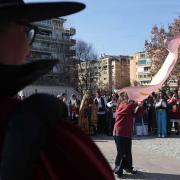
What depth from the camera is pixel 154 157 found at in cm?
1259

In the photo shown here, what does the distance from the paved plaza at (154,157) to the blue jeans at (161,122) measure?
112 cm

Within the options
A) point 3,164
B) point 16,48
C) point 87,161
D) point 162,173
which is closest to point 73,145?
point 87,161

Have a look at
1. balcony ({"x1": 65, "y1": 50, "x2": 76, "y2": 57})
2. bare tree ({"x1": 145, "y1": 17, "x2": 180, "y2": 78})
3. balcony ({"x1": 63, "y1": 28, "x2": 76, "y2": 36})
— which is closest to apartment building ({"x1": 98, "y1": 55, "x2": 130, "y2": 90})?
balcony ({"x1": 63, "y1": 28, "x2": 76, "y2": 36})

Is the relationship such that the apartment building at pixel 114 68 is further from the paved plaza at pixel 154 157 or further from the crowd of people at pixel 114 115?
the paved plaza at pixel 154 157

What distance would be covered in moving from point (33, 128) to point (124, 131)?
853 cm

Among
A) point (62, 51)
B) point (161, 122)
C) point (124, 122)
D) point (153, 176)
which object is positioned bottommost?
point (153, 176)

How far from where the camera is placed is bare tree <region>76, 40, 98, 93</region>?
8103cm

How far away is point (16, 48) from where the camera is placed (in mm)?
1408

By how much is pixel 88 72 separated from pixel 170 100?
6077 cm

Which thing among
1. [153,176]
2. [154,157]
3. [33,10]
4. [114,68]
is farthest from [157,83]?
[114,68]

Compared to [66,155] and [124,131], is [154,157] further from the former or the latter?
[66,155]

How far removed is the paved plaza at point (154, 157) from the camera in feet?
32.4

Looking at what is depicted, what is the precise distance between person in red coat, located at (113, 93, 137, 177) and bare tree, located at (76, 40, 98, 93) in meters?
Answer: 70.0

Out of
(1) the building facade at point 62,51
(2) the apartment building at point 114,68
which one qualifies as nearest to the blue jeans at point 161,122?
(1) the building facade at point 62,51
